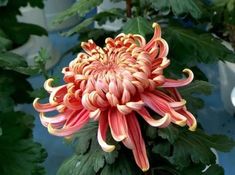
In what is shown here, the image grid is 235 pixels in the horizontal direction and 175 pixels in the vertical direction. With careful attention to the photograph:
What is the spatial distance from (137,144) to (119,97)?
60mm

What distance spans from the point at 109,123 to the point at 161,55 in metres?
0.11

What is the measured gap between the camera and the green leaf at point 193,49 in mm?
928

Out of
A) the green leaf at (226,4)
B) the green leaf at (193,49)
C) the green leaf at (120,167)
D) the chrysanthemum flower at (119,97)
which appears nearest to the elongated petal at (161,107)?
the chrysanthemum flower at (119,97)

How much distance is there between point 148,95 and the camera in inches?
20.2

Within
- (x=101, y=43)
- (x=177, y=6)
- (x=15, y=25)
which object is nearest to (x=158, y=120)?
(x=177, y=6)

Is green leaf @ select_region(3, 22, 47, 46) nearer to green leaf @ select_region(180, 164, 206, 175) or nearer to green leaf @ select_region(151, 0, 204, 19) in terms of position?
green leaf @ select_region(151, 0, 204, 19)

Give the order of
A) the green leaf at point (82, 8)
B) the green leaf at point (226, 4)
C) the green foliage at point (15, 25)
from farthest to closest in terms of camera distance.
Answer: the green foliage at point (15, 25), the green leaf at point (226, 4), the green leaf at point (82, 8)

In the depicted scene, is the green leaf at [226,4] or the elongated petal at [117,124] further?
the green leaf at [226,4]

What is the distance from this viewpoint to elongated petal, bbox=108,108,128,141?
0.49 metres

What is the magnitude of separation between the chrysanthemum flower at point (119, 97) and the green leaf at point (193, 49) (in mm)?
391

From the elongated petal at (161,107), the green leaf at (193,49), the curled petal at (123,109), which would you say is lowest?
the green leaf at (193,49)

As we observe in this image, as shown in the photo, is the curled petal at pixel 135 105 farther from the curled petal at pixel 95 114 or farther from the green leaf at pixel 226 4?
the green leaf at pixel 226 4

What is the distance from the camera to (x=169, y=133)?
55 cm

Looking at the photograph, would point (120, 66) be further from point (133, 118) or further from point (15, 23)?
point (15, 23)
